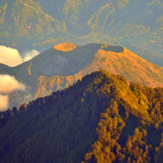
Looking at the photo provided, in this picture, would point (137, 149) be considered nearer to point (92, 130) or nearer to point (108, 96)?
point (92, 130)

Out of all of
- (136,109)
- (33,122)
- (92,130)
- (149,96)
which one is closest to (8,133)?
(33,122)

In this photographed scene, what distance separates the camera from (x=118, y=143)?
8194 centimetres

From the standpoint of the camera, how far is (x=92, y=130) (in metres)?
90.3

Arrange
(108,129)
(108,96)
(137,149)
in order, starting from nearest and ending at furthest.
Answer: (137,149), (108,129), (108,96)

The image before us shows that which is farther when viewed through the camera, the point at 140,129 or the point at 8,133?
the point at 8,133

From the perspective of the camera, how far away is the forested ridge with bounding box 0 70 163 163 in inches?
3105

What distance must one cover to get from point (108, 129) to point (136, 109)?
1514cm

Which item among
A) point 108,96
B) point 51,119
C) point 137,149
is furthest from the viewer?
point 51,119

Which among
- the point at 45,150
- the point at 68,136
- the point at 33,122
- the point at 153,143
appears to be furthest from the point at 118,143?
the point at 33,122

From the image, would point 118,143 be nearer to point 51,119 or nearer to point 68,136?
point 68,136

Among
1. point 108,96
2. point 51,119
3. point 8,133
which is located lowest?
point 8,133

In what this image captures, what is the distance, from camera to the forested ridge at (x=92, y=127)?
7888cm

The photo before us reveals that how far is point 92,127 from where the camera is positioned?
92.5 metres

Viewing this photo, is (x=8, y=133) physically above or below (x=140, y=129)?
below
